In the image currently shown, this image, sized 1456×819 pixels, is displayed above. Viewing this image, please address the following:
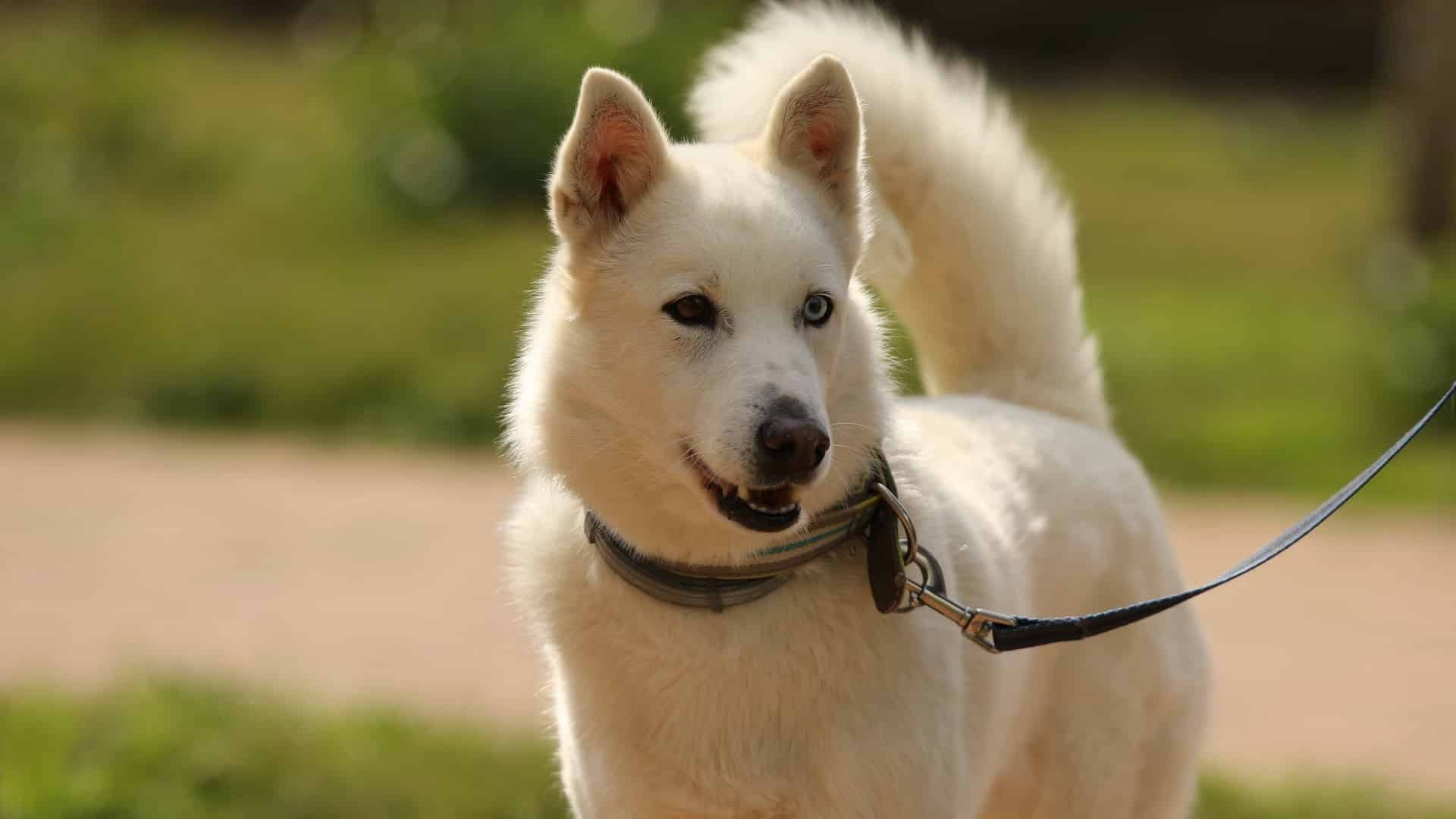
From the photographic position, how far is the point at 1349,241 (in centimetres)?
1373

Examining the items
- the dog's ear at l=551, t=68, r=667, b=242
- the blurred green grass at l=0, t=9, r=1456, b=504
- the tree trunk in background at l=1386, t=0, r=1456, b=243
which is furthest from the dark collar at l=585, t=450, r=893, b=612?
the tree trunk in background at l=1386, t=0, r=1456, b=243

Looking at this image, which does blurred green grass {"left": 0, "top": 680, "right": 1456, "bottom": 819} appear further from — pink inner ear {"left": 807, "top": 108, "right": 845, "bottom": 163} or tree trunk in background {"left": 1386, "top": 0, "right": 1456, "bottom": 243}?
tree trunk in background {"left": 1386, "top": 0, "right": 1456, "bottom": 243}

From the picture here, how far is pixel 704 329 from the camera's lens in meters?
2.89

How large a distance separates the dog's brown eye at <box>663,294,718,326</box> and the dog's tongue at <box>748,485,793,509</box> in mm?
294

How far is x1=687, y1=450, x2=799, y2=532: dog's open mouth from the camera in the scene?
2.80 metres

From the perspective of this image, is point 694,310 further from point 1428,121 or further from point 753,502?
point 1428,121

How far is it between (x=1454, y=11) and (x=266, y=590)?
28.9ft

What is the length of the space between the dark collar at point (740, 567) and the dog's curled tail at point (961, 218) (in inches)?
32.9

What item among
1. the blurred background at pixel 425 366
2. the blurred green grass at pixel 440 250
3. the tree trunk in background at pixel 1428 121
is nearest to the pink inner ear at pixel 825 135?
the blurred background at pixel 425 366

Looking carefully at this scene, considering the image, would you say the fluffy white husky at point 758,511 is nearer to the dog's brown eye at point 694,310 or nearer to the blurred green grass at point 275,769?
the dog's brown eye at point 694,310

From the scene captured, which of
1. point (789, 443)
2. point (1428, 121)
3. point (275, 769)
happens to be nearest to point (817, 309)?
Answer: point (789, 443)

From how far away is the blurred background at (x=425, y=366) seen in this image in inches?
219

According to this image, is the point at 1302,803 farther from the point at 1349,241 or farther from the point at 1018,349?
the point at 1349,241

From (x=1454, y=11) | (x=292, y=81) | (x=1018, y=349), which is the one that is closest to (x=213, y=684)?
(x=1018, y=349)
